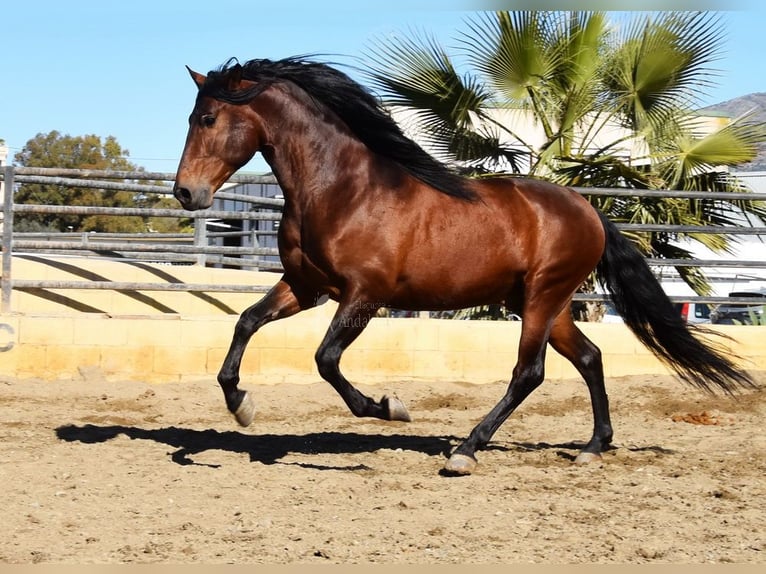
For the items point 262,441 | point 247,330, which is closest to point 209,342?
point 262,441

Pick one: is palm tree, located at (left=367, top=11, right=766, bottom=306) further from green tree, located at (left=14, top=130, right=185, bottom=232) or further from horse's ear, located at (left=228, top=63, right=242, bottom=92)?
green tree, located at (left=14, top=130, right=185, bottom=232)

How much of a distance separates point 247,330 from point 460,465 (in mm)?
1423

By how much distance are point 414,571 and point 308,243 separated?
255 cm

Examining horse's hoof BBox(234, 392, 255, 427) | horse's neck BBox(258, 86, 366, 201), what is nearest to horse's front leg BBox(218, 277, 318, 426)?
horse's hoof BBox(234, 392, 255, 427)

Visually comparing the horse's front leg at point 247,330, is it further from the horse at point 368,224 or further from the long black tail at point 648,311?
the long black tail at point 648,311

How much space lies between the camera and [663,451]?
6.41m

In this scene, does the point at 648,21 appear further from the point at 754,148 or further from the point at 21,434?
the point at 21,434

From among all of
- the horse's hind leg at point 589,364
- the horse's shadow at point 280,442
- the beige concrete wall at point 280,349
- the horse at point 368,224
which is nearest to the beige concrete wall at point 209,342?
the beige concrete wall at point 280,349

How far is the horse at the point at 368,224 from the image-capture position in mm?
5656

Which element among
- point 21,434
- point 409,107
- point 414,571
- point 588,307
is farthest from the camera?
point 409,107

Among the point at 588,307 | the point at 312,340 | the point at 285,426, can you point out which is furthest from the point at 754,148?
the point at 285,426

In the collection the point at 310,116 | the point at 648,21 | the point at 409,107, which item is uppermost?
the point at 648,21

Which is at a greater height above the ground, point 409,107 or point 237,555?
point 409,107

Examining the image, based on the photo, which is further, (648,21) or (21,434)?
(648,21)
